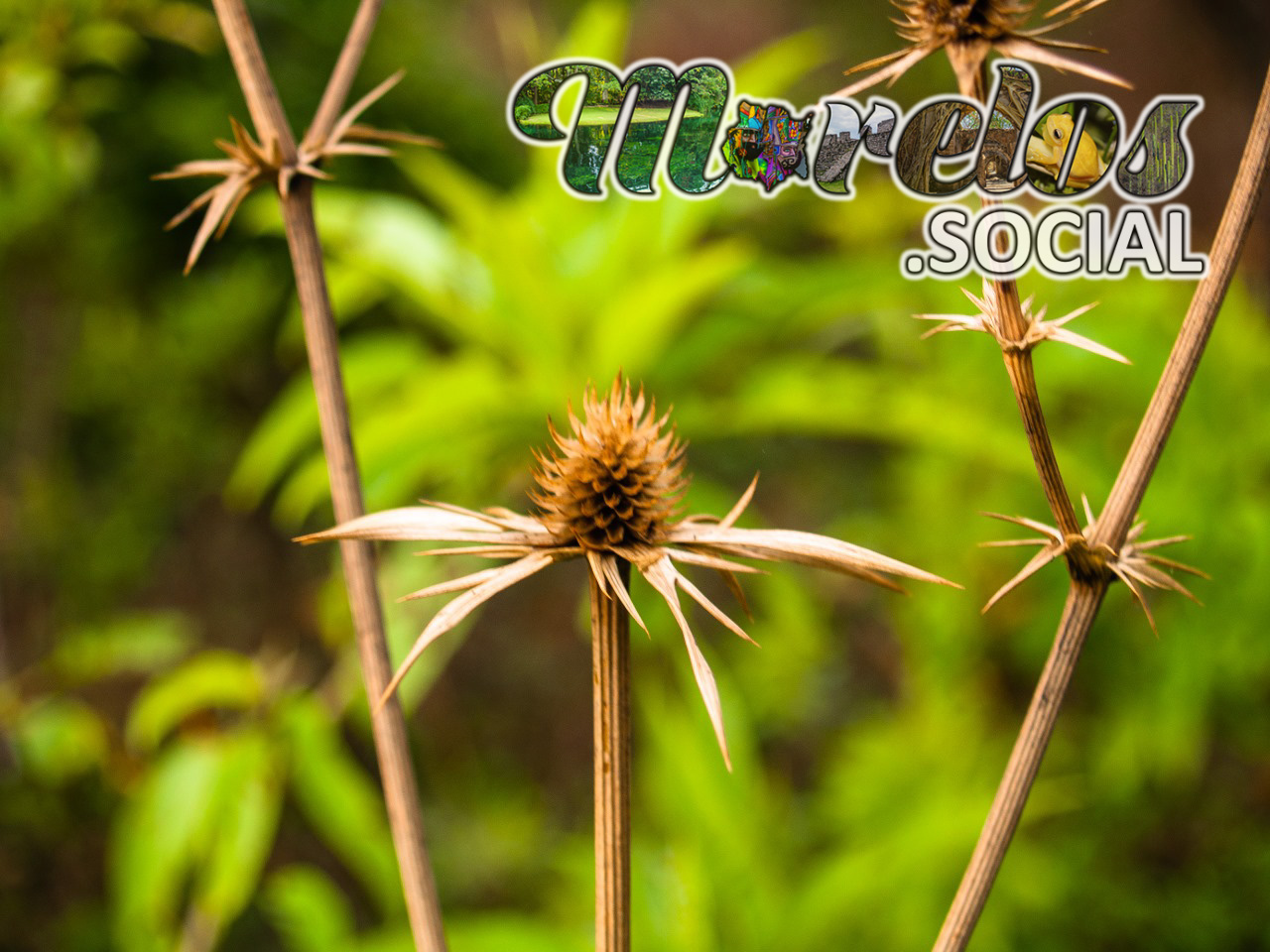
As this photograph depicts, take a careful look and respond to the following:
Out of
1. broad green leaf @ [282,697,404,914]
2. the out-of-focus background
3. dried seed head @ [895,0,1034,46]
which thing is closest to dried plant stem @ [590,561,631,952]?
dried seed head @ [895,0,1034,46]

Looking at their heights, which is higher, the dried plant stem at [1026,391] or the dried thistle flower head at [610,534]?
the dried plant stem at [1026,391]

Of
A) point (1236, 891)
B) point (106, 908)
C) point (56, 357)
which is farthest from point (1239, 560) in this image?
point (56, 357)

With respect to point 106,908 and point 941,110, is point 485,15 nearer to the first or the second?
point 106,908

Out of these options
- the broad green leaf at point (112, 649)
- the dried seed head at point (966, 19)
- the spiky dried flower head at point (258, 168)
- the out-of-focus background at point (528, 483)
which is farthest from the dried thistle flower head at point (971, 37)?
the broad green leaf at point (112, 649)

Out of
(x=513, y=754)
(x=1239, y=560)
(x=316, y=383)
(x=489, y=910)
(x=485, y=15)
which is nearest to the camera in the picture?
(x=316, y=383)

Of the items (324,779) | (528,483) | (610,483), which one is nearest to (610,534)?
(610,483)

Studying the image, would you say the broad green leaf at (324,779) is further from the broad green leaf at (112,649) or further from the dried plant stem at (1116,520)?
the dried plant stem at (1116,520)
